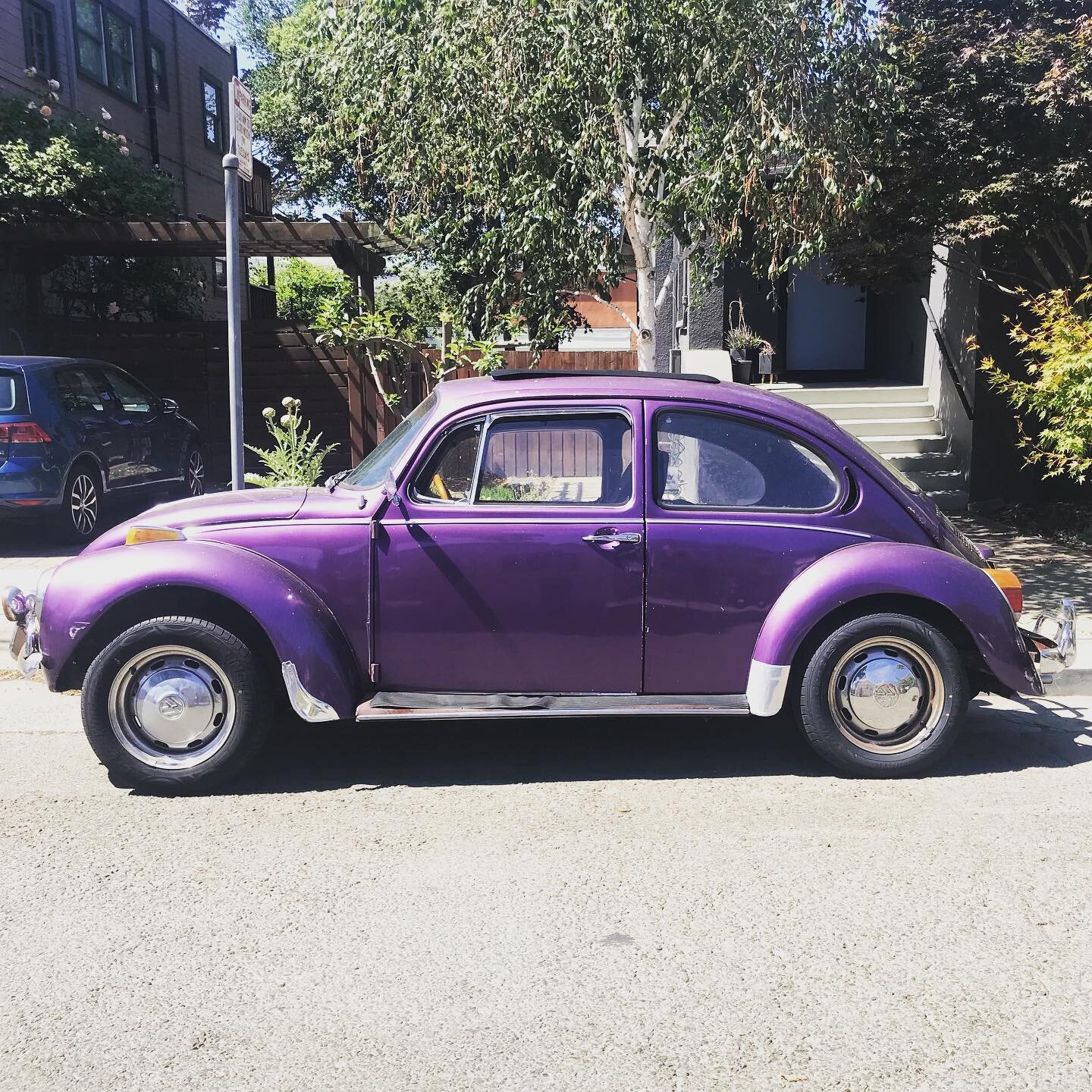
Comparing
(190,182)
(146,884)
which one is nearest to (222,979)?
(146,884)

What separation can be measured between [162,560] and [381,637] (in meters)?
0.95

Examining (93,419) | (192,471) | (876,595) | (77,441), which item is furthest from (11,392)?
(876,595)

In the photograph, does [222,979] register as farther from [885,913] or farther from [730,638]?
[730,638]

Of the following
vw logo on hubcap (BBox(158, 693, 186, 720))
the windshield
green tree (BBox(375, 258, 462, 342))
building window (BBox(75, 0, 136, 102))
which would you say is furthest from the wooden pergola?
vw logo on hubcap (BBox(158, 693, 186, 720))

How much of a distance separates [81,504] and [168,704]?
5.76 m

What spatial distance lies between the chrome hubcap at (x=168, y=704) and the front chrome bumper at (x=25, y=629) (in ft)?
1.51

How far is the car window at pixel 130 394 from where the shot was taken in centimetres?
1098

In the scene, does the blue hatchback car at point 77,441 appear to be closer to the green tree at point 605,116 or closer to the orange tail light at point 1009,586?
the green tree at point 605,116

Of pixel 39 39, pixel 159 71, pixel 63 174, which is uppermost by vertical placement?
pixel 159 71

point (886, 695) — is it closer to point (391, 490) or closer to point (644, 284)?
point (391, 490)

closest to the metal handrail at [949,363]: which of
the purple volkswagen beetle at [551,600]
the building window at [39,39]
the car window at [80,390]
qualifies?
the purple volkswagen beetle at [551,600]

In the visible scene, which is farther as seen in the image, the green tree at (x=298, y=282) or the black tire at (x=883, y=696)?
the green tree at (x=298, y=282)

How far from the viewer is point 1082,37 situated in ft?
28.1

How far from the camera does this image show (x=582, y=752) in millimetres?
5332
